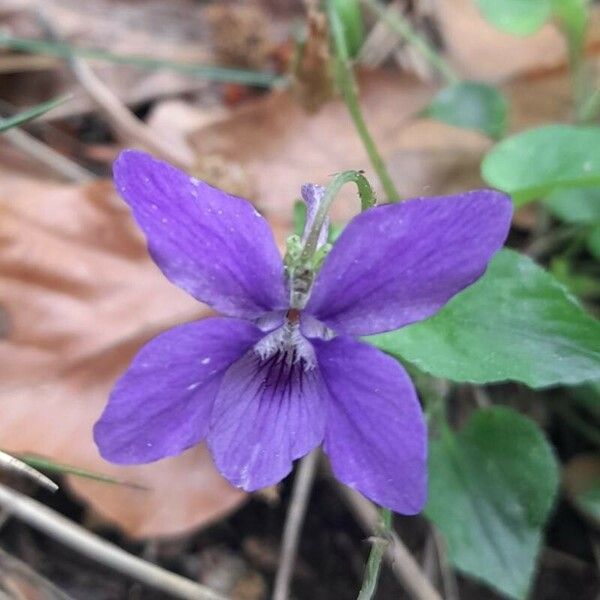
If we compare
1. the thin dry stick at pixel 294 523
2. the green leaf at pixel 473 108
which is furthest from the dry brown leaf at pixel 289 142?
the thin dry stick at pixel 294 523

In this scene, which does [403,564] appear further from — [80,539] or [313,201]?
[313,201]

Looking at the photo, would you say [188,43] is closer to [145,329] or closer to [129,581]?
[145,329]

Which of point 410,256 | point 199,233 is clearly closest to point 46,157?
point 199,233

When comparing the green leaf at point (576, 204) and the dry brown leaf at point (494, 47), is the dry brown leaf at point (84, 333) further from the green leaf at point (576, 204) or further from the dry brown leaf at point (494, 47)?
the dry brown leaf at point (494, 47)

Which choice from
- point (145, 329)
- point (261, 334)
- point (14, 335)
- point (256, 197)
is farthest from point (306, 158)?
point (261, 334)

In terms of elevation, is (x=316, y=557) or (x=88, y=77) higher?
(x=88, y=77)
